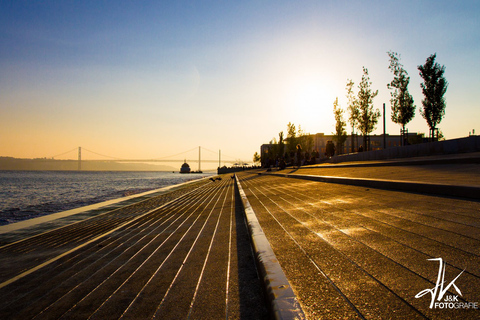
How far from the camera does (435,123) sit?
90.6ft

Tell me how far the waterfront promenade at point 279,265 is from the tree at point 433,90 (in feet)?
91.1

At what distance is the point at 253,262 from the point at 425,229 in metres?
2.03

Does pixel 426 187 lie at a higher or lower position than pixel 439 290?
higher

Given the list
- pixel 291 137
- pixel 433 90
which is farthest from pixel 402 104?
pixel 291 137

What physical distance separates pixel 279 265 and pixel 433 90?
3214cm

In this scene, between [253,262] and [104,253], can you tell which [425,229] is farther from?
[104,253]

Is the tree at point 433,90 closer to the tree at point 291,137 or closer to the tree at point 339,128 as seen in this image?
the tree at point 339,128

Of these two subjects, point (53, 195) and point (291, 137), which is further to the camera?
point (291, 137)

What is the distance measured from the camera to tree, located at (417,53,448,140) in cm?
2697

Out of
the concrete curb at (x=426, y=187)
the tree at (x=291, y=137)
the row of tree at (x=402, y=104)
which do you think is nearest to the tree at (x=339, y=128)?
the row of tree at (x=402, y=104)

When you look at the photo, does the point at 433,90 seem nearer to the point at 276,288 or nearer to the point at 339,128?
the point at 339,128

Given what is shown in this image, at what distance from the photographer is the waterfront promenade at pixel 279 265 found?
1970 mm

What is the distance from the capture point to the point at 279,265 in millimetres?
2529

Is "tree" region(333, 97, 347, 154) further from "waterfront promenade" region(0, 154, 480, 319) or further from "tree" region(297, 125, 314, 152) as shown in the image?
"waterfront promenade" region(0, 154, 480, 319)
